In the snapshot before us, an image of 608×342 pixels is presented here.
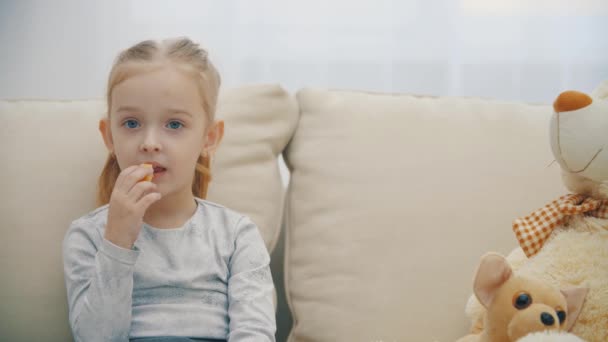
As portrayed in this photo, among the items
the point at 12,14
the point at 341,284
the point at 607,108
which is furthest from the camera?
the point at 12,14

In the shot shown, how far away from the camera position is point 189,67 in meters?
0.93

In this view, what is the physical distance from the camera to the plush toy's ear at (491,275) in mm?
815

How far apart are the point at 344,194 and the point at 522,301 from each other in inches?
16.8

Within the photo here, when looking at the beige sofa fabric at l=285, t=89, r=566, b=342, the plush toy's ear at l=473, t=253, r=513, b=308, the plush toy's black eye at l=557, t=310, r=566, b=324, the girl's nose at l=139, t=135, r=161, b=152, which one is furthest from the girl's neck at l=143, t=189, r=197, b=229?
the plush toy's black eye at l=557, t=310, r=566, b=324

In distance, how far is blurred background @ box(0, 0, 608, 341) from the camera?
5.02 feet

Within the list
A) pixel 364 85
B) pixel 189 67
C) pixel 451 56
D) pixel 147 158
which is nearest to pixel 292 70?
pixel 364 85

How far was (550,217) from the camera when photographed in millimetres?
907

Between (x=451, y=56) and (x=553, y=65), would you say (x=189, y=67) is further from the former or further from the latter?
(x=553, y=65)

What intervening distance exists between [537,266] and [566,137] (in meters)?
0.19

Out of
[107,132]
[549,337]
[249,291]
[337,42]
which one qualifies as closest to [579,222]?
[549,337]

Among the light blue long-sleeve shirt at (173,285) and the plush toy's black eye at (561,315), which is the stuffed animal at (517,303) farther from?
the light blue long-sleeve shirt at (173,285)

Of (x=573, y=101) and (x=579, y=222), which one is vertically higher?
(x=573, y=101)

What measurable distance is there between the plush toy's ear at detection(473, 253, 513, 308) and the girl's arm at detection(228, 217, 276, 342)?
0.31m

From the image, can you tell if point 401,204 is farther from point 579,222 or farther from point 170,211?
point 170,211
